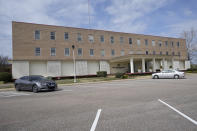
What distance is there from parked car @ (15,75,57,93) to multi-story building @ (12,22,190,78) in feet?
53.3

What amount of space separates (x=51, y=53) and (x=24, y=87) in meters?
18.9

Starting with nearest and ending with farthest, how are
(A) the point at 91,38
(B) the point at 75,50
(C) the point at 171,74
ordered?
(C) the point at 171,74, (B) the point at 75,50, (A) the point at 91,38

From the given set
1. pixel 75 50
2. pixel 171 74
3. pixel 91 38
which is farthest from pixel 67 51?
pixel 171 74

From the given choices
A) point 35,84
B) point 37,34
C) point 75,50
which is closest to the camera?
point 35,84

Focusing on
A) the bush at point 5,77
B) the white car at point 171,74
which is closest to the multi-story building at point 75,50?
the bush at point 5,77

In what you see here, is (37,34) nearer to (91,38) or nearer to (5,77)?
(5,77)

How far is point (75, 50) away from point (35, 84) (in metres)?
21.8

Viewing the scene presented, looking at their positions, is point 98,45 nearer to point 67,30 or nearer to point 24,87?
point 67,30

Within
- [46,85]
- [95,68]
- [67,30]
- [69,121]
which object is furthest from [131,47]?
[69,121]

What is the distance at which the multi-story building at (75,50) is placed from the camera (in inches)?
1112

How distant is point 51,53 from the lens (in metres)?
30.9

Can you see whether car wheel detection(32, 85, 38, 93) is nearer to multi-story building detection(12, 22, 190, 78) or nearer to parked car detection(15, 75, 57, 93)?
parked car detection(15, 75, 57, 93)

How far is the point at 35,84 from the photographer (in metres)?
12.1

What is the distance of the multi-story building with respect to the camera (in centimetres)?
2823
